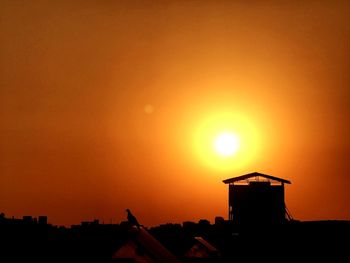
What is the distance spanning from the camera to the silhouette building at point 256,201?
6589 cm

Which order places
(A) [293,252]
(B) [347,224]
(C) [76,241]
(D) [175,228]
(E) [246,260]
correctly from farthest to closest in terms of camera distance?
(B) [347,224], (D) [175,228], (A) [293,252], (E) [246,260], (C) [76,241]

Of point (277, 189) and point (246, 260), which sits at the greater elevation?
point (277, 189)

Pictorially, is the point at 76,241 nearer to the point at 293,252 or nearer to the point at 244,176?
the point at 293,252

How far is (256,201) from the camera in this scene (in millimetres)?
66000

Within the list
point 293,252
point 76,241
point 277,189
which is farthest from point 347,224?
point 76,241

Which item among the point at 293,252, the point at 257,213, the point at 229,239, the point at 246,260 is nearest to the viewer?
the point at 246,260

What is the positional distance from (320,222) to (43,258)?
3738 centimetres

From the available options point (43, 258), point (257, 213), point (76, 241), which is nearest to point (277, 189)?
point (257, 213)

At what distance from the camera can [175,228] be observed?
5528cm

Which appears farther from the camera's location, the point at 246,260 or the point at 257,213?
the point at 257,213

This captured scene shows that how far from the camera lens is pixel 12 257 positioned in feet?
94.6

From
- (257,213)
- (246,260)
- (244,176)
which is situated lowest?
(246,260)

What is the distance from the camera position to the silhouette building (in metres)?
65.9

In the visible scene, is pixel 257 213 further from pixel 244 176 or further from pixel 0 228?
pixel 0 228
